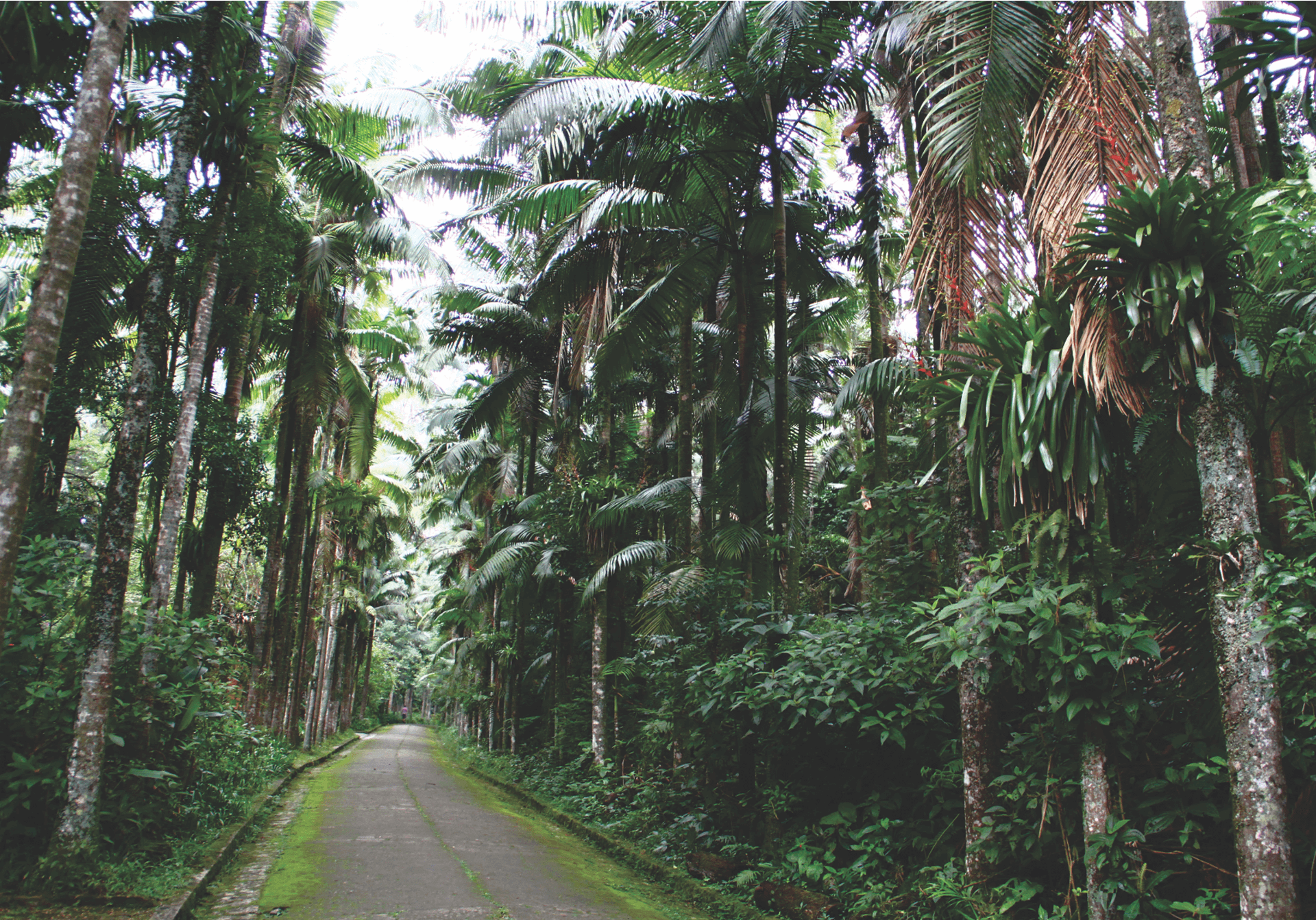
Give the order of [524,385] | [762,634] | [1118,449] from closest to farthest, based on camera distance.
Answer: [1118,449] → [762,634] → [524,385]

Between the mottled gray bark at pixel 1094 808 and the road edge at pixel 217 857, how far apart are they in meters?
5.69

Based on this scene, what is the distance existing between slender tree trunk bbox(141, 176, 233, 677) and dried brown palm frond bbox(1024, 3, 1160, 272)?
327 inches

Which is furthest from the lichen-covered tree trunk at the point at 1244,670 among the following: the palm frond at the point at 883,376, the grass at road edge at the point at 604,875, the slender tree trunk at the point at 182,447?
the slender tree trunk at the point at 182,447

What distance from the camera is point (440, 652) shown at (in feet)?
121

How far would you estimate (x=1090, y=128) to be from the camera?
4.88m

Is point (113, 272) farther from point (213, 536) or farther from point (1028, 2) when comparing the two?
point (1028, 2)

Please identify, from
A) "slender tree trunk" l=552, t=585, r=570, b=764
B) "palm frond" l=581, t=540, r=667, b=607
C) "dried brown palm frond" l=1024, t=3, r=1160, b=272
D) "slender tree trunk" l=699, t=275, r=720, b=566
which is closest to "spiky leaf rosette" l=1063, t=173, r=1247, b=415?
"dried brown palm frond" l=1024, t=3, r=1160, b=272

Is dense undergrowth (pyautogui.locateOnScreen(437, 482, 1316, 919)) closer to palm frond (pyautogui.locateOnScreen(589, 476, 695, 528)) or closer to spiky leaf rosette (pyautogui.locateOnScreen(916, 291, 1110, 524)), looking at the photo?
spiky leaf rosette (pyautogui.locateOnScreen(916, 291, 1110, 524))

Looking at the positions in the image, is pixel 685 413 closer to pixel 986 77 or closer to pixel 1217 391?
pixel 986 77

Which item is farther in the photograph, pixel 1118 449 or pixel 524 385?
pixel 524 385

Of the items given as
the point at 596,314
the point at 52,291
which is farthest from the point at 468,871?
the point at 596,314

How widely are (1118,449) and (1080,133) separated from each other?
6.60ft

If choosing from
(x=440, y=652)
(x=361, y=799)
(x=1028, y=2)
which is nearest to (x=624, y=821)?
(x=361, y=799)

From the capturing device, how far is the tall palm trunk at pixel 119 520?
227 inches
